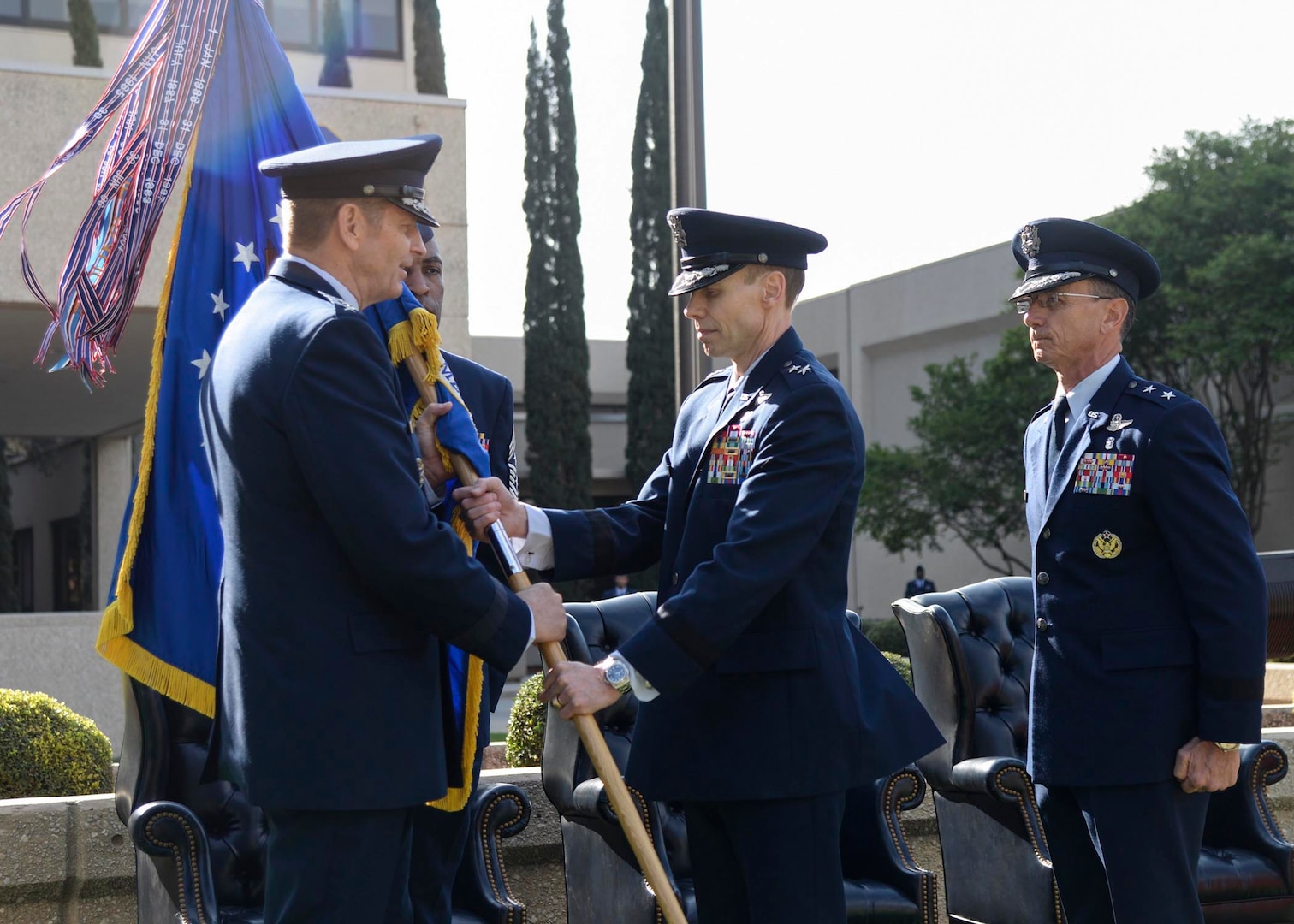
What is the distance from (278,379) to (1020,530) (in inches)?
968

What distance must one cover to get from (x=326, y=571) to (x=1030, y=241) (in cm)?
192

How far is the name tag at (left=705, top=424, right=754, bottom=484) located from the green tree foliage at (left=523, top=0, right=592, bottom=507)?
24.2 meters

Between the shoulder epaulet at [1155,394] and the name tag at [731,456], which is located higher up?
the shoulder epaulet at [1155,394]

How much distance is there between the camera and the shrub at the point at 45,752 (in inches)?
178

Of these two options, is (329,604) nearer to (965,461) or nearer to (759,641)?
(759,641)

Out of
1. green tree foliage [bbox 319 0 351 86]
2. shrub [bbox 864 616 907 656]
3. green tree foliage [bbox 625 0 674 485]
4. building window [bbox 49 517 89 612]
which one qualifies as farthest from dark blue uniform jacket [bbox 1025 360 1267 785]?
green tree foliage [bbox 625 0 674 485]

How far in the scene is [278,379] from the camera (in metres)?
2.58

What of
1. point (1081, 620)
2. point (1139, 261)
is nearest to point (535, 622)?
point (1081, 620)

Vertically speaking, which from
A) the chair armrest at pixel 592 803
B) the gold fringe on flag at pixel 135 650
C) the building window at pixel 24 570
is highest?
the gold fringe on flag at pixel 135 650

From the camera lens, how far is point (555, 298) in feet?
91.8

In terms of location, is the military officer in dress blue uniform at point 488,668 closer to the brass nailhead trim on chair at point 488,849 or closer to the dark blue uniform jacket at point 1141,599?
the brass nailhead trim on chair at point 488,849

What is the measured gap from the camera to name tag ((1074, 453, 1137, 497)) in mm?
3328

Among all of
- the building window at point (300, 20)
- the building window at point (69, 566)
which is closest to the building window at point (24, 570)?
the building window at point (69, 566)

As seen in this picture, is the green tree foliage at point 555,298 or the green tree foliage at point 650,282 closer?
the green tree foliage at point 555,298
